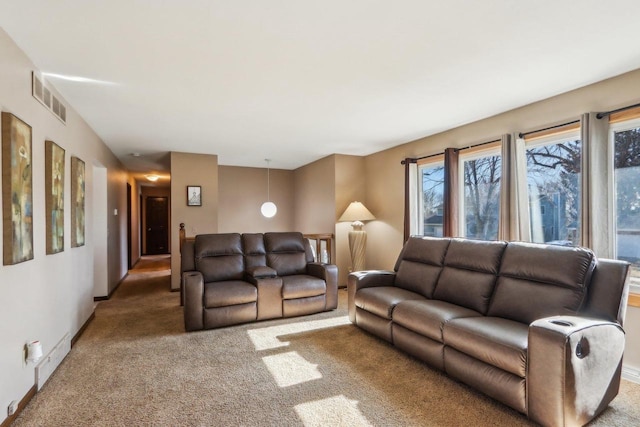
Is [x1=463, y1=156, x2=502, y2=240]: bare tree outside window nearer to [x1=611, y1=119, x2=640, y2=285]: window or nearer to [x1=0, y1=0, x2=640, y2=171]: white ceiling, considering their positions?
[x1=0, y1=0, x2=640, y2=171]: white ceiling

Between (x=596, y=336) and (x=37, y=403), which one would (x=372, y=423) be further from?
(x=37, y=403)

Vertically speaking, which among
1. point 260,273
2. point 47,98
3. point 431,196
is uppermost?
point 47,98

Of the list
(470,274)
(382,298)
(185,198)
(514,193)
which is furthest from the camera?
(185,198)

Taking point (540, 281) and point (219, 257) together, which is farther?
point (219, 257)

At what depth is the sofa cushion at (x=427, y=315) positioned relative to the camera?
2582 mm

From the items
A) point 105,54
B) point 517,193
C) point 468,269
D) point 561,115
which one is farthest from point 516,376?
point 105,54

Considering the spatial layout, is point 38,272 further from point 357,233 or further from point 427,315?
point 357,233

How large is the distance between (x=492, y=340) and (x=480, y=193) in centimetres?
242

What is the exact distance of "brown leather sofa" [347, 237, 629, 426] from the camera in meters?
1.86

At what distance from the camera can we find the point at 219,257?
4.28 m

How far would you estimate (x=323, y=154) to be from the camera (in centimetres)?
602

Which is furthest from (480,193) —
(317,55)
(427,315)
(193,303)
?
(193,303)

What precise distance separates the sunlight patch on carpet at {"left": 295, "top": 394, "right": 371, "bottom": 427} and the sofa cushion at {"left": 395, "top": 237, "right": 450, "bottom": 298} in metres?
1.53

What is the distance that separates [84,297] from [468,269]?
4.19 meters
